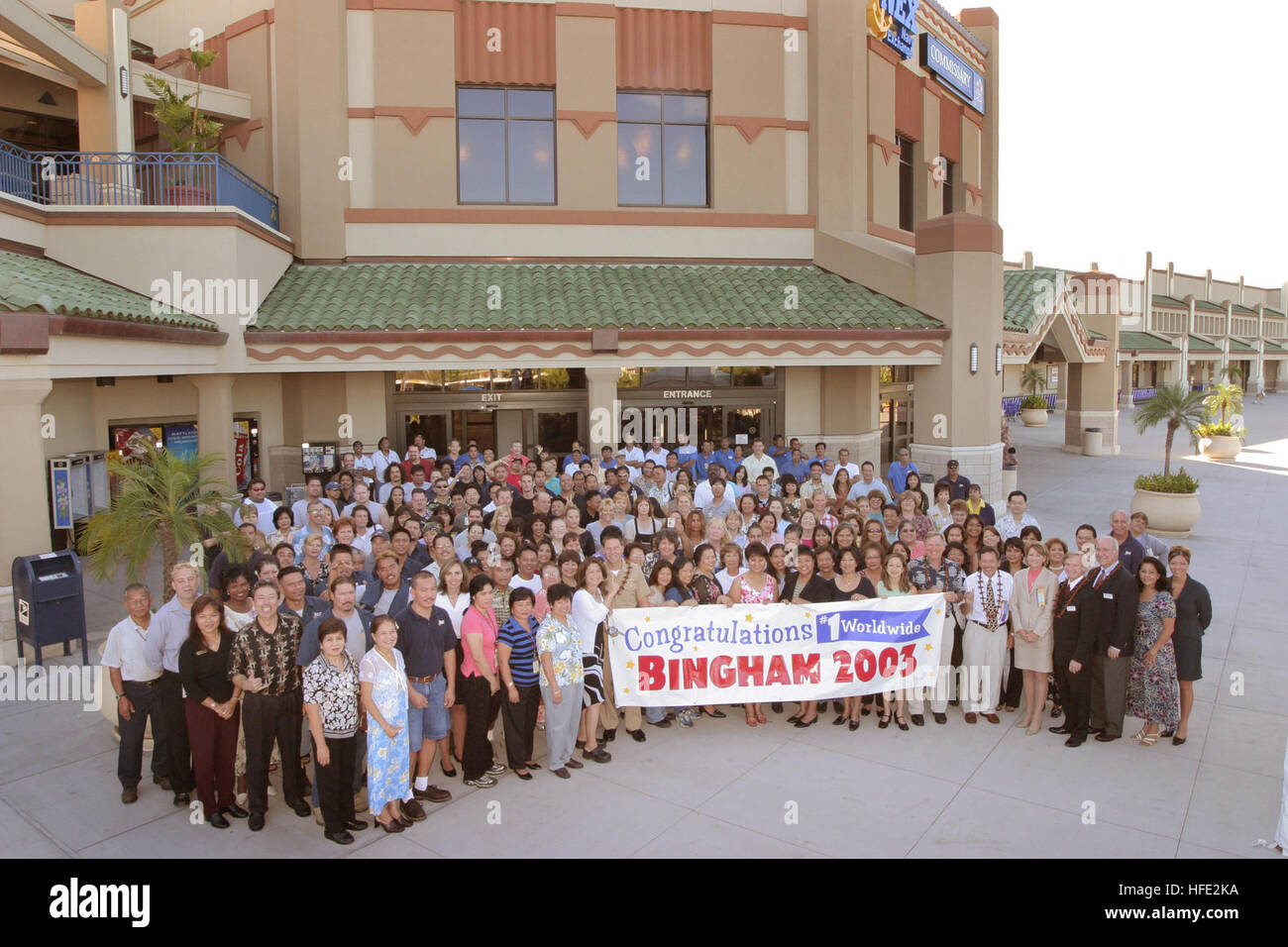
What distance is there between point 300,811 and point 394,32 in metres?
15.8

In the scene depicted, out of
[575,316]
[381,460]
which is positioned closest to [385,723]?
[381,460]

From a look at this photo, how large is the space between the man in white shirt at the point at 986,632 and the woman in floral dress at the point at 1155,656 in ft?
3.61

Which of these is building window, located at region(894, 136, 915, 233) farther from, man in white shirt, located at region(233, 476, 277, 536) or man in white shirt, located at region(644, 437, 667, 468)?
man in white shirt, located at region(233, 476, 277, 536)

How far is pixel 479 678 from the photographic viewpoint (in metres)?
7.28

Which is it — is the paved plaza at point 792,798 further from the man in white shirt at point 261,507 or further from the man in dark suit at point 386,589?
the man in white shirt at point 261,507

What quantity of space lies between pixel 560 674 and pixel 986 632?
4006 mm

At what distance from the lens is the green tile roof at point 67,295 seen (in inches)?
408

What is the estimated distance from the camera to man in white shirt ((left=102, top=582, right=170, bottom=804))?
694 cm

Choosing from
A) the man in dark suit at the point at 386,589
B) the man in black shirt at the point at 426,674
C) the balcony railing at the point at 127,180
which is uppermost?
the balcony railing at the point at 127,180

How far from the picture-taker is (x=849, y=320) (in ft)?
56.1

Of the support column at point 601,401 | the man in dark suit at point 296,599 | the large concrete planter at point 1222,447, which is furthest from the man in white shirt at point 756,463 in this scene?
the large concrete planter at point 1222,447

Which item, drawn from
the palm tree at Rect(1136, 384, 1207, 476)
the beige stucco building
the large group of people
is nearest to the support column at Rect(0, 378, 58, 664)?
the large group of people

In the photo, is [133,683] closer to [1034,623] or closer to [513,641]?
[513,641]

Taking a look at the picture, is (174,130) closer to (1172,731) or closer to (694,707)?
(694,707)
